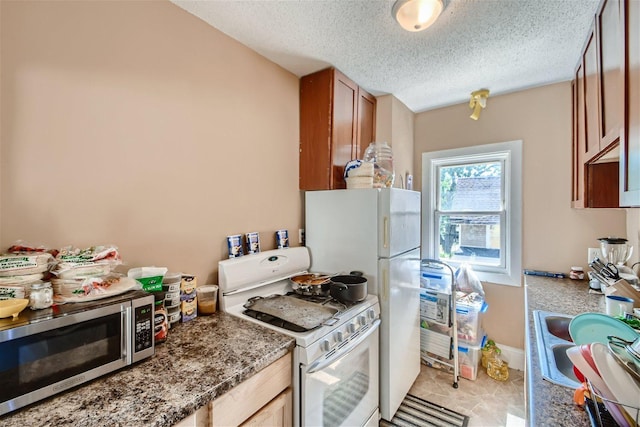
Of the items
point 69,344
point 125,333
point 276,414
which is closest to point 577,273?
point 276,414

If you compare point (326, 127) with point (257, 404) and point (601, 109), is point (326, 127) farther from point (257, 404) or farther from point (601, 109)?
point (257, 404)

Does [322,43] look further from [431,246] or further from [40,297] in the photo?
[431,246]

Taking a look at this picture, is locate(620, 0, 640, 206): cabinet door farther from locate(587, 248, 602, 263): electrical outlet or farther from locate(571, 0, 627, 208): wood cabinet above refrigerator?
locate(587, 248, 602, 263): electrical outlet

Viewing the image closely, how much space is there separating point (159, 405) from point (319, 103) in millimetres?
1986

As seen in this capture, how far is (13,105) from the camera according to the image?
3.21 ft

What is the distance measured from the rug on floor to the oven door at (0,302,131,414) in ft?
5.75

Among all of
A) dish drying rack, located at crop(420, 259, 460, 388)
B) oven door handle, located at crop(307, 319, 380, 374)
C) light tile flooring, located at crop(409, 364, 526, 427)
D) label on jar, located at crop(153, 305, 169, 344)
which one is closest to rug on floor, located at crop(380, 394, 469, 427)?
light tile flooring, located at crop(409, 364, 526, 427)

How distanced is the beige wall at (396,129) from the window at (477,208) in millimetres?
318

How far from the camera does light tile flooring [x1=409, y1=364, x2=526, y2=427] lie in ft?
6.23

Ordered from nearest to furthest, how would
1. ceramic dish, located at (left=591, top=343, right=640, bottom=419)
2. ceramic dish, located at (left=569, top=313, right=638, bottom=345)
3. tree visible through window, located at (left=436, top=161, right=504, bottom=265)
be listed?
ceramic dish, located at (left=591, top=343, right=640, bottom=419), ceramic dish, located at (left=569, top=313, right=638, bottom=345), tree visible through window, located at (left=436, top=161, right=504, bottom=265)

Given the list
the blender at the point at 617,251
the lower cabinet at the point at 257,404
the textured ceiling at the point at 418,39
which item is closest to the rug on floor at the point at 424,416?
the lower cabinet at the point at 257,404

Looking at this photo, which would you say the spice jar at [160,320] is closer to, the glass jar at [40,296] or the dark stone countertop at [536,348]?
the glass jar at [40,296]

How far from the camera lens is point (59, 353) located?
81 cm

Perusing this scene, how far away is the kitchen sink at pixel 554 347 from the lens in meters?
0.96
